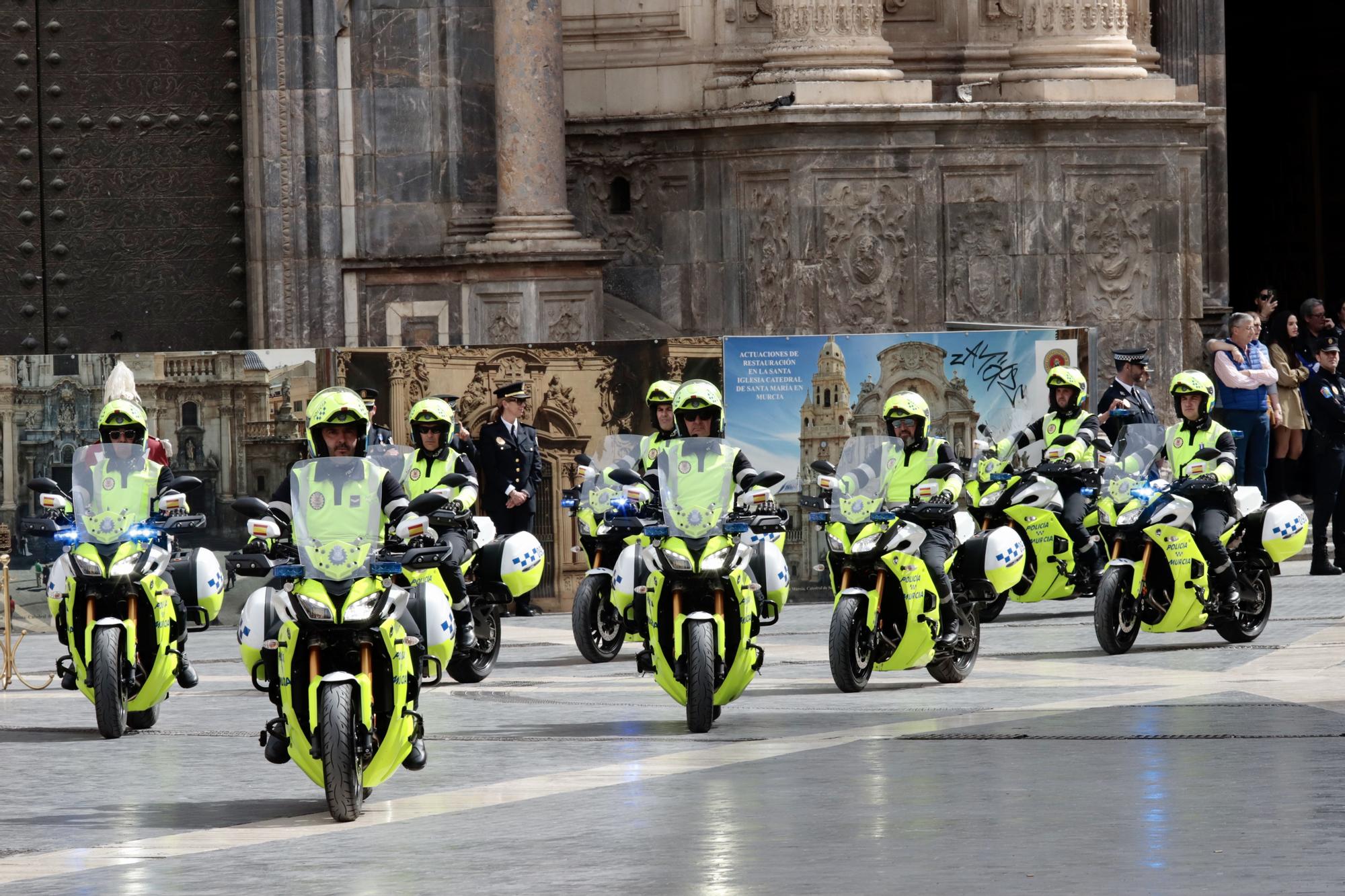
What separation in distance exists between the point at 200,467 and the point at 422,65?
5196 millimetres

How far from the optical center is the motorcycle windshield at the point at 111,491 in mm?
13109

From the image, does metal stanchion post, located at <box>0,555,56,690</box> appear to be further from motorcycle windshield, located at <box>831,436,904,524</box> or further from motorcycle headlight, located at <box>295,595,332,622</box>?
motorcycle headlight, located at <box>295,595,332,622</box>

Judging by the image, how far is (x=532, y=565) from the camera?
50.1ft

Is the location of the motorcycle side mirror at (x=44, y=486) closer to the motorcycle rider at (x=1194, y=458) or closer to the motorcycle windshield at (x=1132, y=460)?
the motorcycle windshield at (x=1132, y=460)

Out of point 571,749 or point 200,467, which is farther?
point 200,467

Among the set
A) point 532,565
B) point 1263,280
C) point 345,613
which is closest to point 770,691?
point 532,565

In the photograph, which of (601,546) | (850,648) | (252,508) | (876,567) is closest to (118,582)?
(252,508)

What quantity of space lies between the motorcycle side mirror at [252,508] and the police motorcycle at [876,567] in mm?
3850

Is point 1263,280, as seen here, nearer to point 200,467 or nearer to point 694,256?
point 694,256

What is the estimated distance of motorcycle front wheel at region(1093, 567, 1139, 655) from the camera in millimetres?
15523

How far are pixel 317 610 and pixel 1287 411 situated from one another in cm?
1282

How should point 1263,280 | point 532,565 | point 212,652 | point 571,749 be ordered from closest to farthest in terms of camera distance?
point 571,749, point 532,565, point 212,652, point 1263,280

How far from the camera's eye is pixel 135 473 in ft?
43.6

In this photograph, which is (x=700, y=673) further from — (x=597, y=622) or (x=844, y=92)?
(x=844, y=92)
